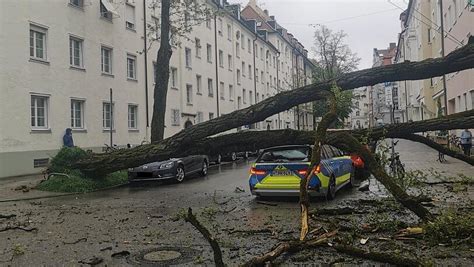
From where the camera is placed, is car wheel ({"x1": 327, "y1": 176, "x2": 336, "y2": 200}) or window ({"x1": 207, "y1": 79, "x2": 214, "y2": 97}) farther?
window ({"x1": 207, "y1": 79, "x2": 214, "y2": 97})

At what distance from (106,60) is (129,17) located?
386 cm

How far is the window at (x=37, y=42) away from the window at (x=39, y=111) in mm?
1886

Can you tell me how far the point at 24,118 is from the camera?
1934 centimetres

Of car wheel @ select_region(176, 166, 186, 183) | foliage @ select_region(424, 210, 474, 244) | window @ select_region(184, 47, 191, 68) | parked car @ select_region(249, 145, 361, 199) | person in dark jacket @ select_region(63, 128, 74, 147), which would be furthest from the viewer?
window @ select_region(184, 47, 191, 68)

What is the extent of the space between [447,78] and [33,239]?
30584mm

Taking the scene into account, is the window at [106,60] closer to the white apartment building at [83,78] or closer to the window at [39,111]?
the white apartment building at [83,78]

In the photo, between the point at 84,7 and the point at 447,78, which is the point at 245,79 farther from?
the point at 84,7

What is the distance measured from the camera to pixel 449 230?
634 centimetres

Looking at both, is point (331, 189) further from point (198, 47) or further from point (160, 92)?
point (198, 47)

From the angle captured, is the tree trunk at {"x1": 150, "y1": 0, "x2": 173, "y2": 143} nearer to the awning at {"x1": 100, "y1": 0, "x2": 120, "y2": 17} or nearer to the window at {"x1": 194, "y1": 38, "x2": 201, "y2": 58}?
the awning at {"x1": 100, "y1": 0, "x2": 120, "y2": 17}

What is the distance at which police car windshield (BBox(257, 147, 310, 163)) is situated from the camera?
1081cm

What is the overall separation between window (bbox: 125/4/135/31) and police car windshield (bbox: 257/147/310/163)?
64.1 feet

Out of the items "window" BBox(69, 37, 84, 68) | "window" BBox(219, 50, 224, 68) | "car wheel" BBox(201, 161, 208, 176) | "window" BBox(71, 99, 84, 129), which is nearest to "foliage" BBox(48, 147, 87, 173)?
"car wheel" BBox(201, 161, 208, 176)

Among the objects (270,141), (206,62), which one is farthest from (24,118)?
(206,62)
